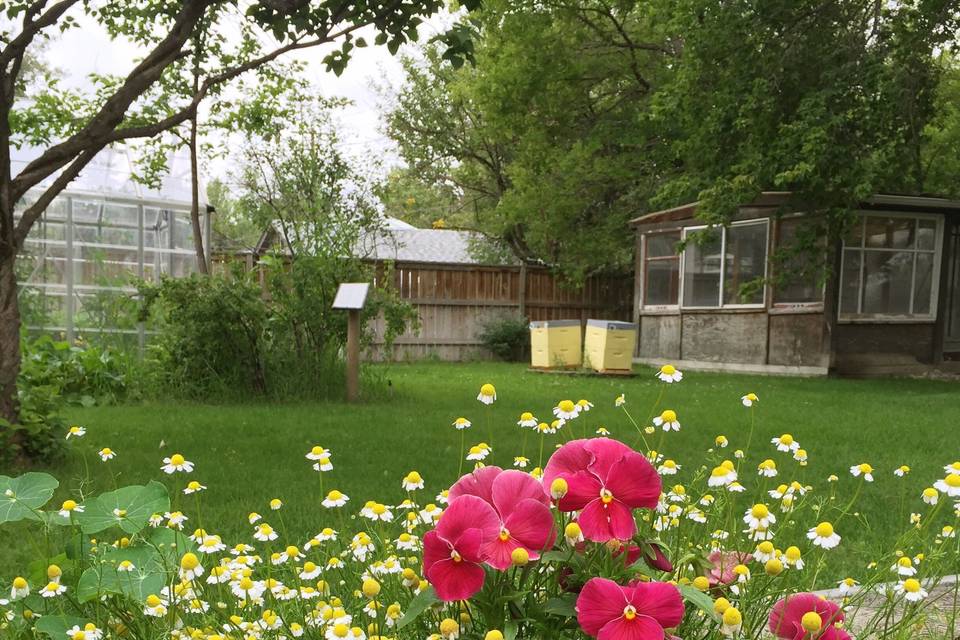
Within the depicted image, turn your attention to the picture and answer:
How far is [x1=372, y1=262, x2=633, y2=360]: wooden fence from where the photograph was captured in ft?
52.7

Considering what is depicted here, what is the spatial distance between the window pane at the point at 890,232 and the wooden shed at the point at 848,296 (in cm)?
2

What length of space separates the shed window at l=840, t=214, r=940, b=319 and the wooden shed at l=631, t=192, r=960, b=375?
0.02 meters

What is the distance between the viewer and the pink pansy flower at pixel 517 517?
3.41ft

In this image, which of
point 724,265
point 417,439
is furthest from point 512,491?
point 724,265

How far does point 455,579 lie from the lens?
3.40ft

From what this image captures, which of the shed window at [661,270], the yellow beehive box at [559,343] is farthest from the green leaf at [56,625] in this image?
the shed window at [661,270]

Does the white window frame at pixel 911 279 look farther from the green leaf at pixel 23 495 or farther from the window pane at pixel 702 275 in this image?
the green leaf at pixel 23 495

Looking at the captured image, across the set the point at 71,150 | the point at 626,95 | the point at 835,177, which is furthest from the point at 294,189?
the point at 71,150

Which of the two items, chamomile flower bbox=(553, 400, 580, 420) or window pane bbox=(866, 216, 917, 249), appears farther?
window pane bbox=(866, 216, 917, 249)

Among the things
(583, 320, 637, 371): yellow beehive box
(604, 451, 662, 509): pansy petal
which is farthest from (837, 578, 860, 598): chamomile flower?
(583, 320, 637, 371): yellow beehive box

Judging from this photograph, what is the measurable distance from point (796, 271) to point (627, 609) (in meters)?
11.9

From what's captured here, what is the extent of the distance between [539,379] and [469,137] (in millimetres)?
10962

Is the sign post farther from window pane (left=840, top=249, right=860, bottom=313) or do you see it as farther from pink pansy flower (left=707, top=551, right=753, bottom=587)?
window pane (left=840, top=249, right=860, bottom=313)

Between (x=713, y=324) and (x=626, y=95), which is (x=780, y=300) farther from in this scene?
(x=626, y=95)
